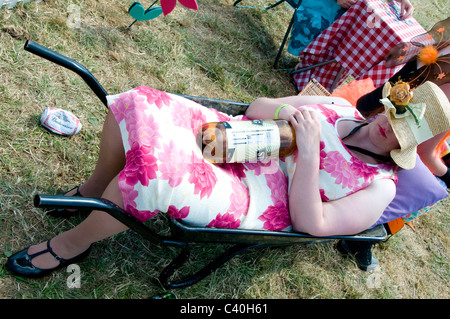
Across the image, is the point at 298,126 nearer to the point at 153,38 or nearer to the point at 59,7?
the point at 153,38

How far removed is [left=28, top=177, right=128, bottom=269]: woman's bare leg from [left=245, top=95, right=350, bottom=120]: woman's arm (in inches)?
35.2

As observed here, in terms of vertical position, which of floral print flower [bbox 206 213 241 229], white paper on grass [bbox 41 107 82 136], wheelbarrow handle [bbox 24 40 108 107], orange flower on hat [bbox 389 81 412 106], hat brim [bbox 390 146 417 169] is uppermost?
orange flower on hat [bbox 389 81 412 106]

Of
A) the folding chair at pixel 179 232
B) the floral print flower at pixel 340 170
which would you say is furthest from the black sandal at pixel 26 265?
the floral print flower at pixel 340 170

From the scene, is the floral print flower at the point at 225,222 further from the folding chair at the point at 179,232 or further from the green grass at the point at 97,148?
the green grass at the point at 97,148

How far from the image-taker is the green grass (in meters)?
2.07

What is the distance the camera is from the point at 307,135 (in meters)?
1.68

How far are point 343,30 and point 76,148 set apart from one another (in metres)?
2.74

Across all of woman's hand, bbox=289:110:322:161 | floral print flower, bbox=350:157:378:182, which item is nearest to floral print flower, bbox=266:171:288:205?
woman's hand, bbox=289:110:322:161

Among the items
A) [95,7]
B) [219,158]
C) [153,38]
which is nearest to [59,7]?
[95,7]

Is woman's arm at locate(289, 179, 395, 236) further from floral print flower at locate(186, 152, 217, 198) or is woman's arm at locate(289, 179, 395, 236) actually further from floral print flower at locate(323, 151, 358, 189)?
floral print flower at locate(186, 152, 217, 198)

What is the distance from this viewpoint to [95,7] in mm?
3314

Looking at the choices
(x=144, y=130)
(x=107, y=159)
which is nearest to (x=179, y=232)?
(x=144, y=130)

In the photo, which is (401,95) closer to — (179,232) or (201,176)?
(201,176)

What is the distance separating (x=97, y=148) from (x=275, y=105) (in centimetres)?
129
